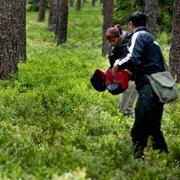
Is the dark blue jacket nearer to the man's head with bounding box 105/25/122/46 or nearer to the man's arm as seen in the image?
the man's arm

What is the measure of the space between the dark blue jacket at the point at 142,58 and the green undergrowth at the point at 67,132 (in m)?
1.18

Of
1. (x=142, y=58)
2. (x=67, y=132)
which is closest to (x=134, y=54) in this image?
(x=142, y=58)

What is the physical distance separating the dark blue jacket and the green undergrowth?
3.86 ft

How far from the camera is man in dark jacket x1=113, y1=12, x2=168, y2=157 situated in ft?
23.7

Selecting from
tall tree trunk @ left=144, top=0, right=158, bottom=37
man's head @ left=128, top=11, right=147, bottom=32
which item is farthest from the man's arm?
tall tree trunk @ left=144, top=0, right=158, bottom=37

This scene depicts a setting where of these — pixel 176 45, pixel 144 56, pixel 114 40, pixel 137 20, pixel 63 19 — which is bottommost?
pixel 63 19

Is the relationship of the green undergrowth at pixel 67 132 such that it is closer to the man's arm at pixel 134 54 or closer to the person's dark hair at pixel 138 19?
the man's arm at pixel 134 54

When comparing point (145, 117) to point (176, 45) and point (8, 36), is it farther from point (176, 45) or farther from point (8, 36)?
point (176, 45)

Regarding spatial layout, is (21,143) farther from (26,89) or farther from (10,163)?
(26,89)

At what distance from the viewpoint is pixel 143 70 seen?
291 inches

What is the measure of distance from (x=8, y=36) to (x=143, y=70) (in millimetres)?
5151

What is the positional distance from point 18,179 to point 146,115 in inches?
95.1

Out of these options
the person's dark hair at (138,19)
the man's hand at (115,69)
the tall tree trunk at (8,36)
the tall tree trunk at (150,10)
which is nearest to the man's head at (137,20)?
the person's dark hair at (138,19)

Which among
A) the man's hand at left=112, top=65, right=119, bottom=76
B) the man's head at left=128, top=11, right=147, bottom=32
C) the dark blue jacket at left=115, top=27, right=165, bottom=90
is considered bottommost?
the man's hand at left=112, top=65, right=119, bottom=76
